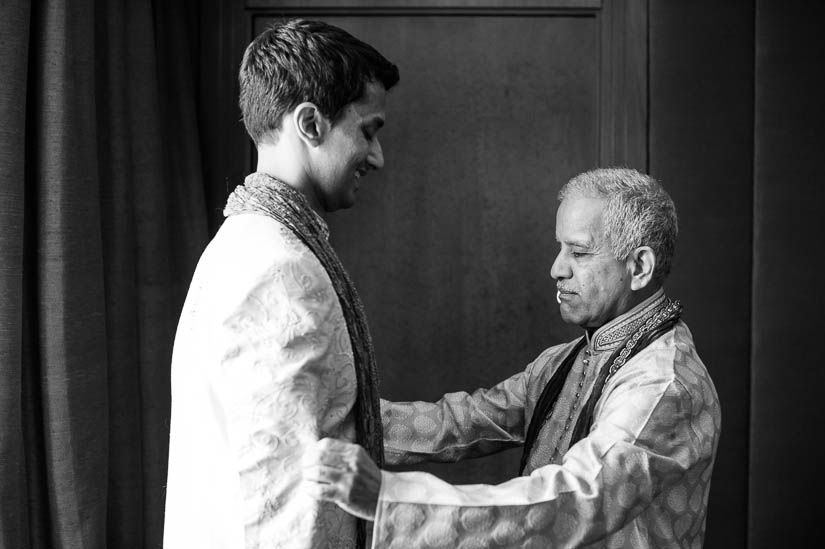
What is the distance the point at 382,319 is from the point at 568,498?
1203 mm

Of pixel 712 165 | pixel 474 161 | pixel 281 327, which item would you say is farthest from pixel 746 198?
pixel 281 327

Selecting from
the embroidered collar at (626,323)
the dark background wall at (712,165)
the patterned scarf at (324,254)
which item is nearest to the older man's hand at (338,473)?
the patterned scarf at (324,254)

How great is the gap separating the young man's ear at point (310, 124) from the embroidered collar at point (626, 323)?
0.76 metres

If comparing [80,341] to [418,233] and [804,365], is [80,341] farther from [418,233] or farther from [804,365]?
[804,365]

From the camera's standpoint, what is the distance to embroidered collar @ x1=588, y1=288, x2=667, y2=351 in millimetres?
1811

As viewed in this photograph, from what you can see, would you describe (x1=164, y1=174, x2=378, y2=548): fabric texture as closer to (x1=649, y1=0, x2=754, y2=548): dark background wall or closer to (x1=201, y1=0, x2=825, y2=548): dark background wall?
(x1=201, y1=0, x2=825, y2=548): dark background wall

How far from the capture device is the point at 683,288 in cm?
253

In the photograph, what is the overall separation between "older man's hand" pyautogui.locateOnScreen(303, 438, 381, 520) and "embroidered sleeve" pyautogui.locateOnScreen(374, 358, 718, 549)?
0.06 metres

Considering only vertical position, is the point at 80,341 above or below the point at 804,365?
above

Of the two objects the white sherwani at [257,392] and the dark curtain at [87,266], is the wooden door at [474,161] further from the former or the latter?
the white sherwani at [257,392]

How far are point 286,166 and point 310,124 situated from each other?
0.28 feet

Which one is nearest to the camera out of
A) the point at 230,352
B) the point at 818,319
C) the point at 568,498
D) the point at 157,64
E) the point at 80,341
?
the point at 230,352

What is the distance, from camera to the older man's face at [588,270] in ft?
5.94

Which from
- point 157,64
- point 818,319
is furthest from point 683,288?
point 157,64
